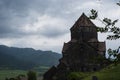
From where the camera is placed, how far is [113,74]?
63.5 metres

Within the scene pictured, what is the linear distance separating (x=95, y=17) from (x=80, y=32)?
83.2 meters

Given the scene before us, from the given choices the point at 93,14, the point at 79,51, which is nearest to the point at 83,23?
the point at 79,51

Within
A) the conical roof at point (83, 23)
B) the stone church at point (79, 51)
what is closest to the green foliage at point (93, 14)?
the stone church at point (79, 51)

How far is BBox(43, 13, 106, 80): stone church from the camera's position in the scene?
93.4 metres

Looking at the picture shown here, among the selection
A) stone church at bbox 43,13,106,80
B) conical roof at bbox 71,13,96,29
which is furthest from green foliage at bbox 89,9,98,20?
conical roof at bbox 71,13,96,29

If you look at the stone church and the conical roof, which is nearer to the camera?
the stone church

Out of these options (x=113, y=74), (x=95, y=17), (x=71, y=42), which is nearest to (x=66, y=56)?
(x=71, y=42)

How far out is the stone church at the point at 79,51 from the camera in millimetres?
93375

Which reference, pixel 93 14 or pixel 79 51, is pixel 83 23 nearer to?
pixel 79 51

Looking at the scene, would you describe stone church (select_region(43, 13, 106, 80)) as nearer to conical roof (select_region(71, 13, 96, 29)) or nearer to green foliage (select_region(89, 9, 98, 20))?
conical roof (select_region(71, 13, 96, 29))

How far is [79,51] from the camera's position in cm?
9606

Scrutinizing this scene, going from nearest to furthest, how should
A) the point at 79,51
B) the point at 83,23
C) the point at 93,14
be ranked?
the point at 93,14
the point at 79,51
the point at 83,23

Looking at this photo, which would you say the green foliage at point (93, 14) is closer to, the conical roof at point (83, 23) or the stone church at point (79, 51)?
the stone church at point (79, 51)

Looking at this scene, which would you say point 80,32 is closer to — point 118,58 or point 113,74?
point 113,74
